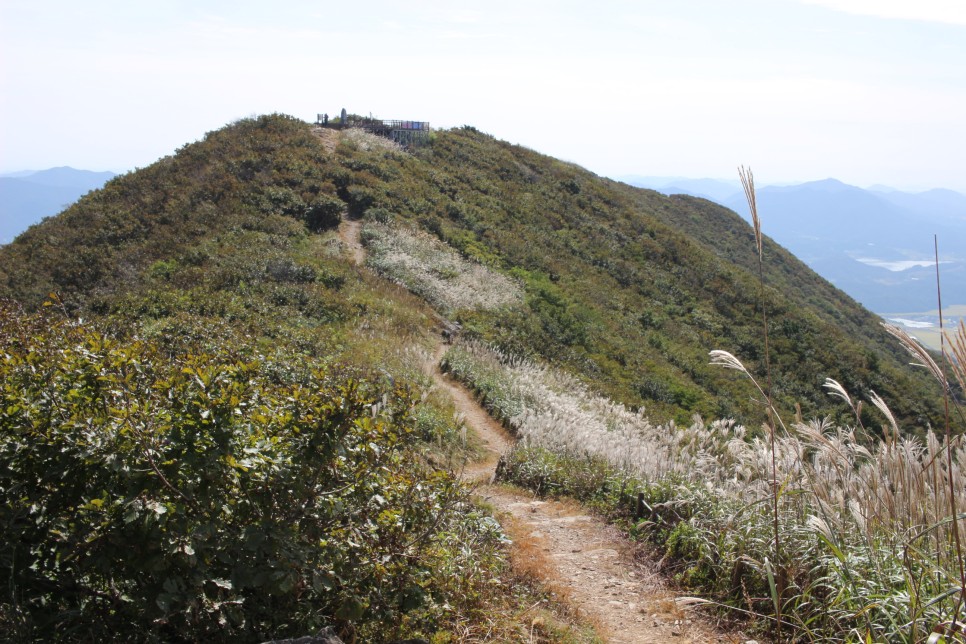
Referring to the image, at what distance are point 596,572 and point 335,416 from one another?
3.38 m

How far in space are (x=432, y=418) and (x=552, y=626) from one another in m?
5.43

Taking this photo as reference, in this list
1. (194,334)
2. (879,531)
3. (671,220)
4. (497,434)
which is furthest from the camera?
(671,220)

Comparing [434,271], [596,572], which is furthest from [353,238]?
[596,572]

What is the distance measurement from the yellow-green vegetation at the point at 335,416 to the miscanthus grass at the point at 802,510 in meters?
0.04

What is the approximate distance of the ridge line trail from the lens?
425 centimetres

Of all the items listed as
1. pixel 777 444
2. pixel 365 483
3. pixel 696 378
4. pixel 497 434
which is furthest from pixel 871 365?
pixel 365 483

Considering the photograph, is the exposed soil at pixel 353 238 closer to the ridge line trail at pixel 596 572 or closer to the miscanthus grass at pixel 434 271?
the miscanthus grass at pixel 434 271

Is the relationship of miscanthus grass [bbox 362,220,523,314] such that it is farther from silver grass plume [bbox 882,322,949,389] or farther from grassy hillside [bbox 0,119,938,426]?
silver grass plume [bbox 882,322,949,389]

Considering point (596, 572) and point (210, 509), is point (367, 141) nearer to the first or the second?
point (596, 572)

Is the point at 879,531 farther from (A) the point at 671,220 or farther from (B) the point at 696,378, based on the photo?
(A) the point at 671,220

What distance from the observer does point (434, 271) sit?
2062cm

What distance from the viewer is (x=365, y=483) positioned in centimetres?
297

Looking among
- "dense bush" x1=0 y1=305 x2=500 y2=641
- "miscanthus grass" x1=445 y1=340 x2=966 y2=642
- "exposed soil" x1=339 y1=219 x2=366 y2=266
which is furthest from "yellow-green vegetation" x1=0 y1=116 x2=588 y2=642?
"exposed soil" x1=339 y1=219 x2=366 y2=266

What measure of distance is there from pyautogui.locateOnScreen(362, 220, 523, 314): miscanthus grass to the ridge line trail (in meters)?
11.0
